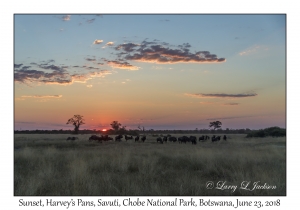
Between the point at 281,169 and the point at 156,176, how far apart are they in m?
5.17

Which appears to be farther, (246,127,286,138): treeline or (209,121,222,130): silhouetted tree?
(209,121,222,130): silhouetted tree

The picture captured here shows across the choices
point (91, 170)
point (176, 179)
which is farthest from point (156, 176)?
point (91, 170)

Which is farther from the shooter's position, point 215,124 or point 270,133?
point 215,124

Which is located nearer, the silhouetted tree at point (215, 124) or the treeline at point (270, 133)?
the treeline at point (270, 133)

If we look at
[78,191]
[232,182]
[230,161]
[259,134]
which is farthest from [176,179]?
[259,134]
